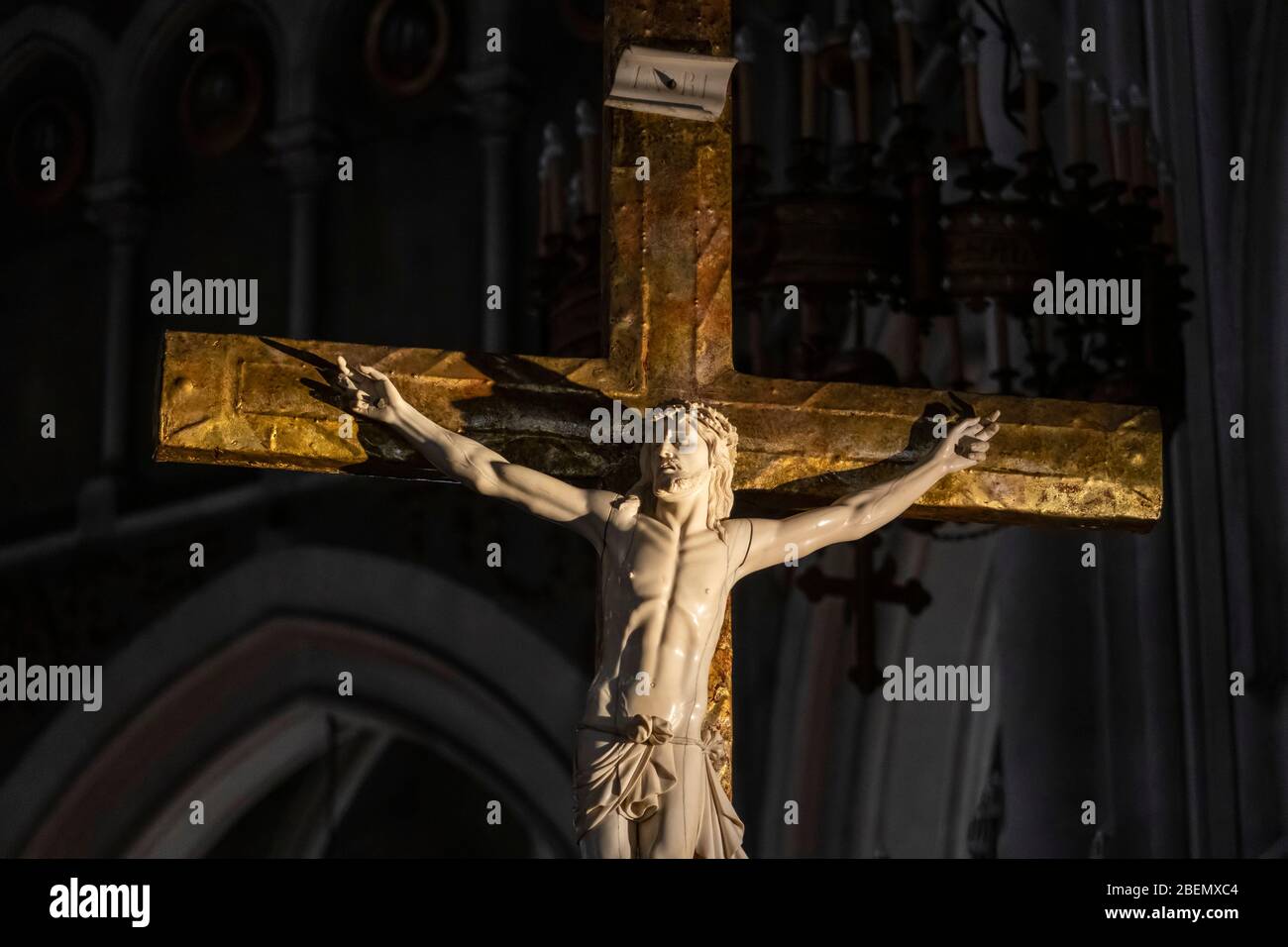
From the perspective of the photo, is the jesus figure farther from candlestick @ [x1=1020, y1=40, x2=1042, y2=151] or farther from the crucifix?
candlestick @ [x1=1020, y1=40, x2=1042, y2=151]

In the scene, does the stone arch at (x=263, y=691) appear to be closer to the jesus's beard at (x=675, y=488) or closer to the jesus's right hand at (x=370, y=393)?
the jesus's right hand at (x=370, y=393)

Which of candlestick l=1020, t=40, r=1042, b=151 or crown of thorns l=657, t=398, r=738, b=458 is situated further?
candlestick l=1020, t=40, r=1042, b=151

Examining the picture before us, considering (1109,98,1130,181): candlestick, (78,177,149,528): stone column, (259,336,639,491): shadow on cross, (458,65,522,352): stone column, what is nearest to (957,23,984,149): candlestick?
(1109,98,1130,181): candlestick

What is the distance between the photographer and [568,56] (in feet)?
32.1

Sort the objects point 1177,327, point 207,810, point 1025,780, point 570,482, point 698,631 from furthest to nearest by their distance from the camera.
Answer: point 207,810, point 1025,780, point 1177,327, point 570,482, point 698,631

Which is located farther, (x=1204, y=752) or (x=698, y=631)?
(x=1204, y=752)

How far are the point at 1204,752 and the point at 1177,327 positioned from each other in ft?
4.57

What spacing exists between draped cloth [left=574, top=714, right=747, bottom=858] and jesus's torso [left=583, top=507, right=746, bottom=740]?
3cm

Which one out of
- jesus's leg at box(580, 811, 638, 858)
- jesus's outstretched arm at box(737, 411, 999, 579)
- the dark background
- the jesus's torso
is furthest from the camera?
the dark background

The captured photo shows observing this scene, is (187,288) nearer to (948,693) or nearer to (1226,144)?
(948,693)

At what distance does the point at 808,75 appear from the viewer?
684cm

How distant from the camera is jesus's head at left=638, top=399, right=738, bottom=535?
4.35m

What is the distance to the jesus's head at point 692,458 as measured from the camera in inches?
171
